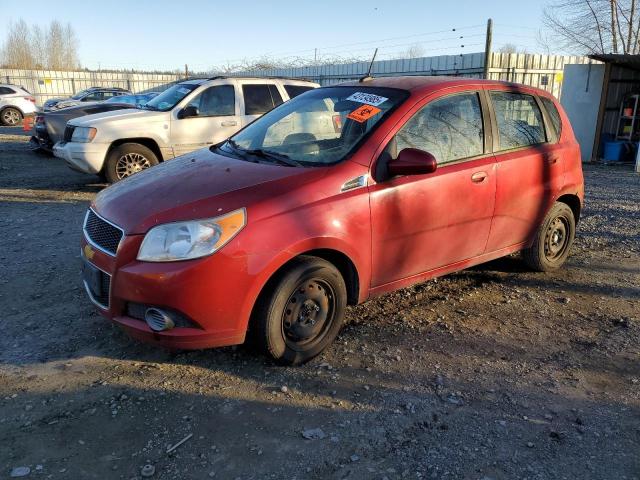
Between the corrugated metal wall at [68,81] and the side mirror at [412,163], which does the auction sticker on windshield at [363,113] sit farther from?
the corrugated metal wall at [68,81]

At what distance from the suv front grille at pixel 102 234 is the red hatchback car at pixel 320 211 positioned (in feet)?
0.04

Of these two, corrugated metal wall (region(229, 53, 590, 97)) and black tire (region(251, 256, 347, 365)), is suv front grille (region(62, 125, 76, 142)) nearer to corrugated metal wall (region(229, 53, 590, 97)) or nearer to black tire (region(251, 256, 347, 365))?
black tire (region(251, 256, 347, 365))

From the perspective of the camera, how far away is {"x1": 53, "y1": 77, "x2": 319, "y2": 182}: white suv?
8.09 meters

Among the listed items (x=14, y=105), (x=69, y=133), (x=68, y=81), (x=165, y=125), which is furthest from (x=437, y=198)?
(x=68, y=81)

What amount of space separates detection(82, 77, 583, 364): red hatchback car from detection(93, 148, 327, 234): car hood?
0.01 m

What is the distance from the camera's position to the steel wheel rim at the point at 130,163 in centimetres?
830

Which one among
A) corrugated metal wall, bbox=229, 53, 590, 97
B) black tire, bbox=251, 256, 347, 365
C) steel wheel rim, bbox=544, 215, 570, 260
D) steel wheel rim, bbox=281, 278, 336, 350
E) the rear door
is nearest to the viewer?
black tire, bbox=251, 256, 347, 365

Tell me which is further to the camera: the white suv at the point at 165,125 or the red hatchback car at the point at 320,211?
the white suv at the point at 165,125

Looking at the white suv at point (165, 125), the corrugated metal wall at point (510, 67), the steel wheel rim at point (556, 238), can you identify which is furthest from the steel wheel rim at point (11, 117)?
the steel wheel rim at point (556, 238)

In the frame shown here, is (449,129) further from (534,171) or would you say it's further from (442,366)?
(442,366)

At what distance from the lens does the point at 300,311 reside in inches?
131

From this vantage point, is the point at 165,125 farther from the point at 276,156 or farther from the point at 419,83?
the point at 419,83

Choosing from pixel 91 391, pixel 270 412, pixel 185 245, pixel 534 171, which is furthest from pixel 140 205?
pixel 534 171

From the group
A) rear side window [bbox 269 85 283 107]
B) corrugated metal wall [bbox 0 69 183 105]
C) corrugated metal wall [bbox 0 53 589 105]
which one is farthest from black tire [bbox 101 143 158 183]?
corrugated metal wall [bbox 0 69 183 105]
